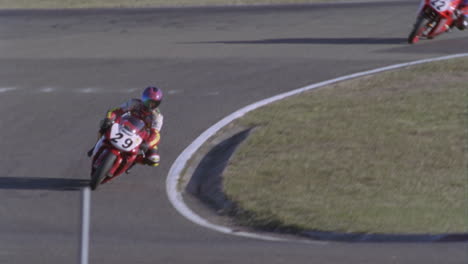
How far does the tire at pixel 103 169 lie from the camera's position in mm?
12670

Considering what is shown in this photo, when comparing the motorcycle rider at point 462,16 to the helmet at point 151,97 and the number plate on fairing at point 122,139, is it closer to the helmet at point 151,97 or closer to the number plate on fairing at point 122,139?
the helmet at point 151,97

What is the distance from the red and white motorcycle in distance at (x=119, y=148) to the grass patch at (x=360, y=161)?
1.37m

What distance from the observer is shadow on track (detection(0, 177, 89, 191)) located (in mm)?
13086

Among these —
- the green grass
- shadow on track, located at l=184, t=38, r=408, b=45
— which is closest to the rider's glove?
shadow on track, located at l=184, t=38, r=408, b=45

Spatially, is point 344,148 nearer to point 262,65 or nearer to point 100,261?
point 100,261

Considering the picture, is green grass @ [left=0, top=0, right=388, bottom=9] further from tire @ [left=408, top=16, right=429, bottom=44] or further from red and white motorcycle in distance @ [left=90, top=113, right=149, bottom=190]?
red and white motorcycle in distance @ [left=90, top=113, right=149, bottom=190]

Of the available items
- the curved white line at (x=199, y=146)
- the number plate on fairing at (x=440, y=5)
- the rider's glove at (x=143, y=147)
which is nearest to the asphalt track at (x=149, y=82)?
the curved white line at (x=199, y=146)

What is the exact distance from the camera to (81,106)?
18.3 metres

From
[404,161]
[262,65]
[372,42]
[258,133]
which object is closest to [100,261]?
[404,161]

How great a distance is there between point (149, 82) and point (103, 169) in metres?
7.76

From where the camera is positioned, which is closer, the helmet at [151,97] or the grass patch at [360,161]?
the grass patch at [360,161]

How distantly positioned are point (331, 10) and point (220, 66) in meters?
9.38

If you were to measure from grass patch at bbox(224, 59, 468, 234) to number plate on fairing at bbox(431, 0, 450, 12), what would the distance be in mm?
3769

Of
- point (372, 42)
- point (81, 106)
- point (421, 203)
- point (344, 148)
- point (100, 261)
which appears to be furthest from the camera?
point (372, 42)
